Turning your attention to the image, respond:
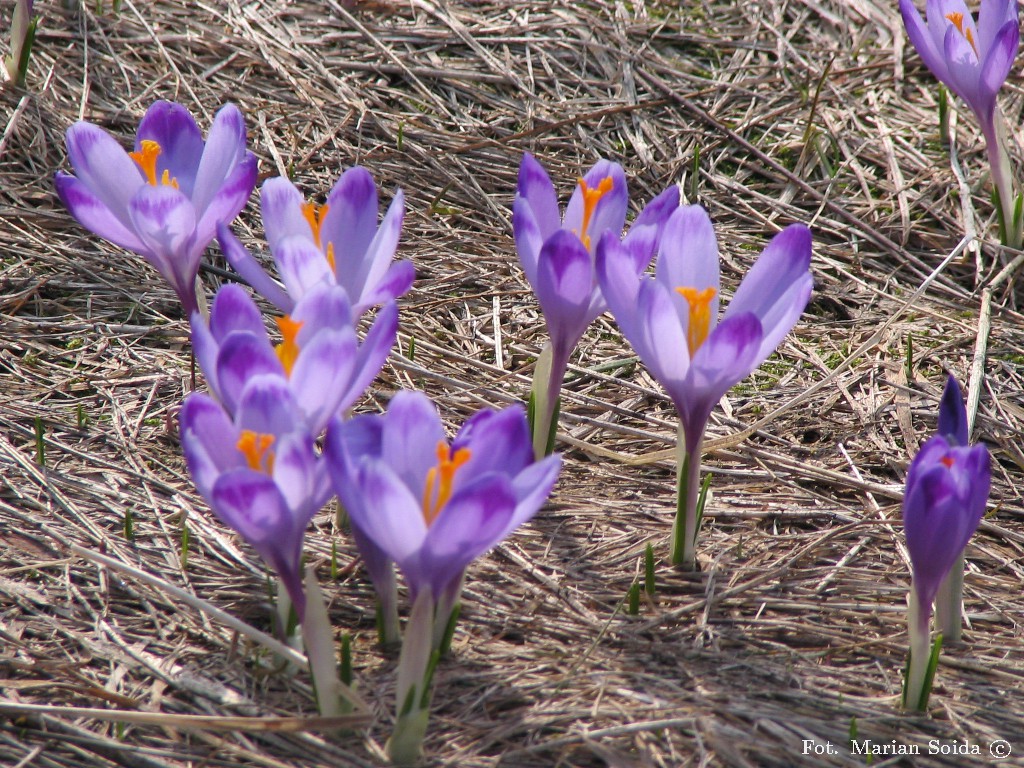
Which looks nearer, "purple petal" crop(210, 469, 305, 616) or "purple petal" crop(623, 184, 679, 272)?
"purple petal" crop(210, 469, 305, 616)

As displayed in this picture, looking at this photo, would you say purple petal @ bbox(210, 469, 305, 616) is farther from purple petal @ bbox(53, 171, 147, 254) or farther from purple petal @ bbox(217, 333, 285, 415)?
purple petal @ bbox(53, 171, 147, 254)

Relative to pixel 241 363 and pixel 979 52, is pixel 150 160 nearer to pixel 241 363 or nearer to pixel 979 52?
pixel 241 363

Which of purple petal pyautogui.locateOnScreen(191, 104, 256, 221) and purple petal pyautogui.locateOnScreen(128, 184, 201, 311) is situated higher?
purple petal pyautogui.locateOnScreen(191, 104, 256, 221)

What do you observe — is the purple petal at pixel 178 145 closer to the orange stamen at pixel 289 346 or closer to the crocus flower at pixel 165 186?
the crocus flower at pixel 165 186

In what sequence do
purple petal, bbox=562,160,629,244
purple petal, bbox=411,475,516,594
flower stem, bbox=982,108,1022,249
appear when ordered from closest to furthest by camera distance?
1. purple petal, bbox=411,475,516,594
2. purple petal, bbox=562,160,629,244
3. flower stem, bbox=982,108,1022,249

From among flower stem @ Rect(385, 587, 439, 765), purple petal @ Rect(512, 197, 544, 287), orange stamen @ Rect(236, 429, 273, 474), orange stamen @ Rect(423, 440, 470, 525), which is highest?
purple petal @ Rect(512, 197, 544, 287)

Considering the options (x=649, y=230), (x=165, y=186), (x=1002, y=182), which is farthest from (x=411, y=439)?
(x=1002, y=182)

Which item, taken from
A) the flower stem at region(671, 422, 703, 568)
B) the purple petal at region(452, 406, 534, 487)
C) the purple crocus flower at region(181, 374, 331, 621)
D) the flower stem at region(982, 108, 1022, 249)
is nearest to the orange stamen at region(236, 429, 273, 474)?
the purple crocus flower at region(181, 374, 331, 621)
